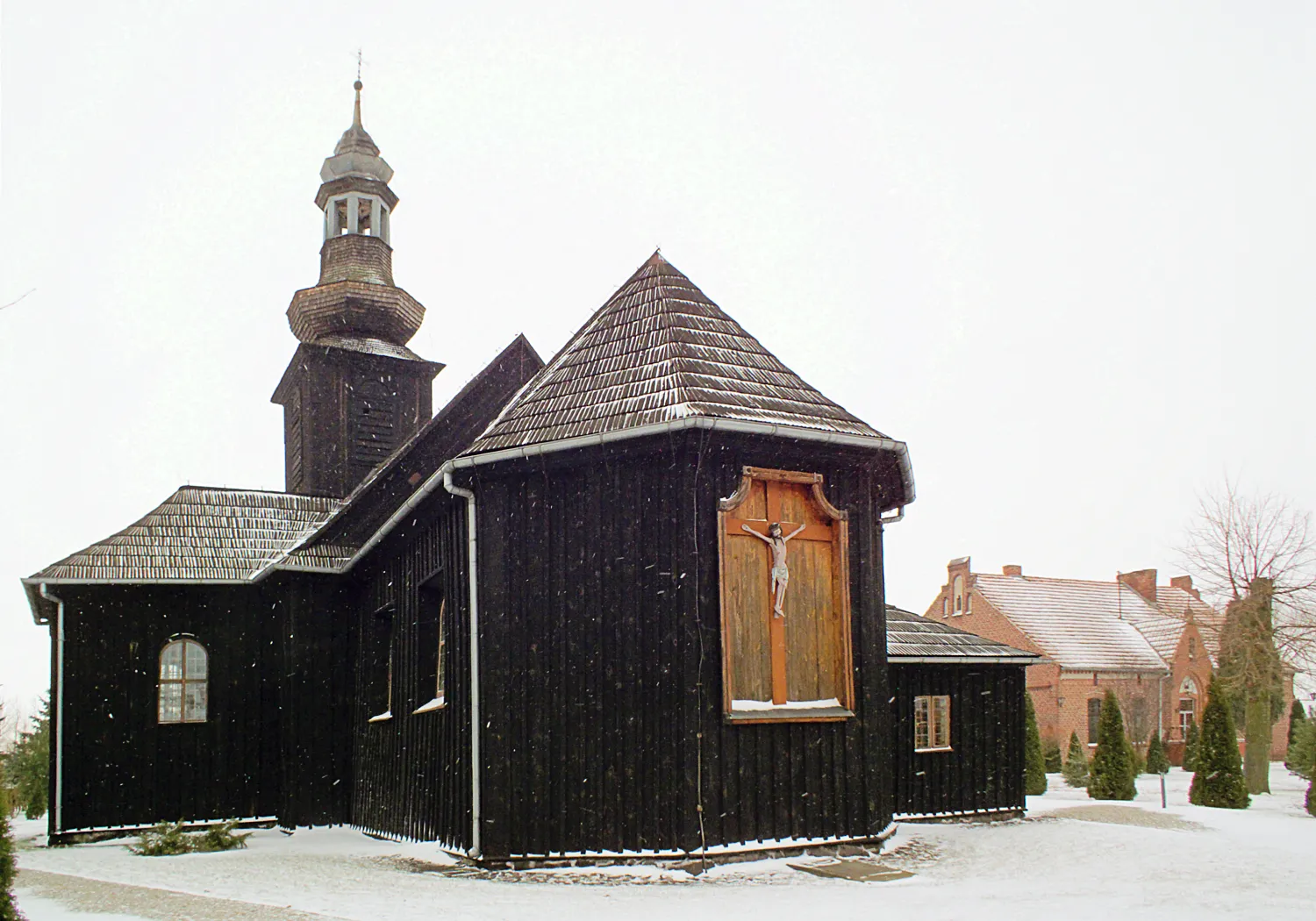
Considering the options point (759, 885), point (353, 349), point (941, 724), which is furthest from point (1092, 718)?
point (759, 885)

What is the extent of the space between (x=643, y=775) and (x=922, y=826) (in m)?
5.97

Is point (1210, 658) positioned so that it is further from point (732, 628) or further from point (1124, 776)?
point (732, 628)

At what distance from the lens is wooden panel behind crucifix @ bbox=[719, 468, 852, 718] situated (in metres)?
11.3

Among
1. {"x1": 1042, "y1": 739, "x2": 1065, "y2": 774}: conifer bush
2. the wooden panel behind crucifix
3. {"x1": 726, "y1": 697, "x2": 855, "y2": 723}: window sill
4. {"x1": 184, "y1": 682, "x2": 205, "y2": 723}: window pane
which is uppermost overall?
the wooden panel behind crucifix

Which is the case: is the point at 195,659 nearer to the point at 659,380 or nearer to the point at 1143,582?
the point at 659,380

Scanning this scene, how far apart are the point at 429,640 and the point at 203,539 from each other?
255 inches

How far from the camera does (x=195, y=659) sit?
18.0m

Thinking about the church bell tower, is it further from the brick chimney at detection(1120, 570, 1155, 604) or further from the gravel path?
the brick chimney at detection(1120, 570, 1155, 604)

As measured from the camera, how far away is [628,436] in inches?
443

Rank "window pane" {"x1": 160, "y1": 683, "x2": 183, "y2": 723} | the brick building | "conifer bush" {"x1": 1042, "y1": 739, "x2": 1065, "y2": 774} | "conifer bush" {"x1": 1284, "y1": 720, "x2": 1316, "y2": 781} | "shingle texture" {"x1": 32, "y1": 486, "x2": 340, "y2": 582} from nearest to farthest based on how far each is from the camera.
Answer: "shingle texture" {"x1": 32, "y1": 486, "x2": 340, "y2": 582} < "window pane" {"x1": 160, "y1": 683, "x2": 183, "y2": 723} < "conifer bush" {"x1": 1284, "y1": 720, "x2": 1316, "y2": 781} < "conifer bush" {"x1": 1042, "y1": 739, "x2": 1065, "y2": 774} < the brick building

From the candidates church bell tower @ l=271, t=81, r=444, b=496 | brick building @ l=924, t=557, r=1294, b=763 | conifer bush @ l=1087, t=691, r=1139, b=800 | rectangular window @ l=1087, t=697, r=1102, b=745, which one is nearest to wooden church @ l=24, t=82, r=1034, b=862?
church bell tower @ l=271, t=81, r=444, b=496

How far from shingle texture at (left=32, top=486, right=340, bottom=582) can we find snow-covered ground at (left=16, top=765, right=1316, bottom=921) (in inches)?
167

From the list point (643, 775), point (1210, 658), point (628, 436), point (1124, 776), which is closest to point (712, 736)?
point (643, 775)

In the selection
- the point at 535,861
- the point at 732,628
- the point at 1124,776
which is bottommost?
the point at 1124,776
